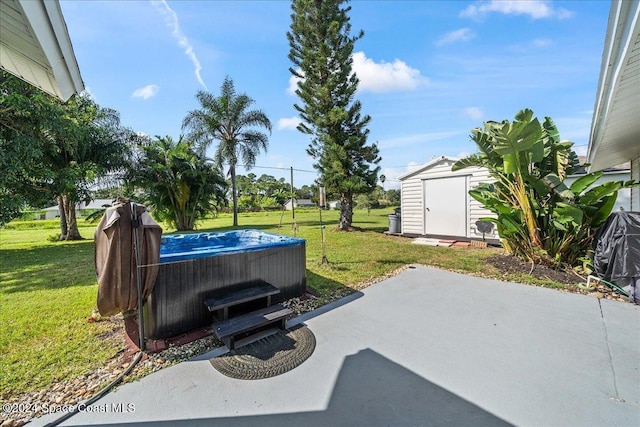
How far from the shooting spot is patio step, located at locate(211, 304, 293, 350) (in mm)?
2893

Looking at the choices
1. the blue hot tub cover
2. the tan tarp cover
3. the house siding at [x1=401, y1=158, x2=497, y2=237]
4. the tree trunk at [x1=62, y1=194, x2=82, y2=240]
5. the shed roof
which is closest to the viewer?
the tan tarp cover

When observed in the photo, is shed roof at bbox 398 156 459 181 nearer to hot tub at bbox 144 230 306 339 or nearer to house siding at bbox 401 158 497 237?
house siding at bbox 401 158 497 237

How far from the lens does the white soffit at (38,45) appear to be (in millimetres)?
1424

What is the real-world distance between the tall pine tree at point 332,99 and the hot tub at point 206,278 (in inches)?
334

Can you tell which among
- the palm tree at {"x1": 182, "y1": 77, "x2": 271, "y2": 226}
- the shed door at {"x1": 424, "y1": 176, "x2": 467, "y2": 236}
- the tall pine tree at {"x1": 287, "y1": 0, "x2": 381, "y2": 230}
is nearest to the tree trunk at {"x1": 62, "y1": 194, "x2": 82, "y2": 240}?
the palm tree at {"x1": 182, "y1": 77, "x2": 271, "y2": 226}

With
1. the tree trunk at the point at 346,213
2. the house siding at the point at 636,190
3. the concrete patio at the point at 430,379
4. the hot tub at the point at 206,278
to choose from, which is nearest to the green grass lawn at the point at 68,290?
the hot tub at the point at 206,278

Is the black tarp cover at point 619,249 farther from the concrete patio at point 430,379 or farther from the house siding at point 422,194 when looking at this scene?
the house siding at point 422,194

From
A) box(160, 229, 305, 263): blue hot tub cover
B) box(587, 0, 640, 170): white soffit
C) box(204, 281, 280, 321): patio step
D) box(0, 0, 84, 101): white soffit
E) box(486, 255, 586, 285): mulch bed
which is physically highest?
box(587, 0, 640, 170): white soffit

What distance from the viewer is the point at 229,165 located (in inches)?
658

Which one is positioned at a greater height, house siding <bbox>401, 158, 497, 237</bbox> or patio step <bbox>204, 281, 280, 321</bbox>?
house siding <bbox>401, 158, 497, 237</bbox>

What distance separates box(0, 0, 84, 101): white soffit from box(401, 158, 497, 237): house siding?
9800mm

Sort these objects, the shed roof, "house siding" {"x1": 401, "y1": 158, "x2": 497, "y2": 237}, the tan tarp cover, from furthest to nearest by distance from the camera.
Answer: the shed roof, "house siding" {"x1": 401, "y1": 158, "x2": 497, "y2": 237}, the tan tarp cover

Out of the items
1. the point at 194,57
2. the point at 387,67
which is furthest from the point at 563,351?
the point at 387,67

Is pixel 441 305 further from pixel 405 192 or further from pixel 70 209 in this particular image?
pixel 70 209
